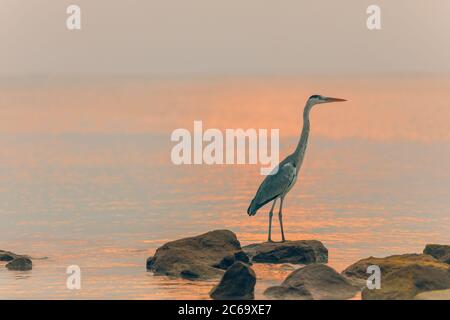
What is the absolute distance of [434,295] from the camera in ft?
74.8

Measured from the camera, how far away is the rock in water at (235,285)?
75.5 ft

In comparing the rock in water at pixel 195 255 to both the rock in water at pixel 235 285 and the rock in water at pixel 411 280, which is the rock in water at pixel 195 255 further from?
the rock in water at pixel 411 280

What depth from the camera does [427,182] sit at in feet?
122

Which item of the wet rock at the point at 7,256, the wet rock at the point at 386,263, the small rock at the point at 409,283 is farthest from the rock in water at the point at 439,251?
the wet rock at the point at 7,256

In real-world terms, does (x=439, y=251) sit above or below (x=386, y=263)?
above

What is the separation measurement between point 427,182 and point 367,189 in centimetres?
164

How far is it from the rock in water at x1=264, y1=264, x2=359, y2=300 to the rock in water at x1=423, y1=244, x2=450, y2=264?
2.74 meters

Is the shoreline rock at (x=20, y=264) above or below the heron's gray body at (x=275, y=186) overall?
below

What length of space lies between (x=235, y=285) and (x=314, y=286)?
1285mm

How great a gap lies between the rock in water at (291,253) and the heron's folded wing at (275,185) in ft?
4.98

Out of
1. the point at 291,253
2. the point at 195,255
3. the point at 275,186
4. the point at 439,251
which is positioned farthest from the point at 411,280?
the point at 275,186

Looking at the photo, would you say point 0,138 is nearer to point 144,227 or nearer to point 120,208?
point 120,208

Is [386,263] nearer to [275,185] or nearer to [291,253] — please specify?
[291,253]

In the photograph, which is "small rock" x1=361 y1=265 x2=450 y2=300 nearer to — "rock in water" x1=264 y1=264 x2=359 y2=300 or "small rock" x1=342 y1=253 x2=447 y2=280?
"rock in water" x1=264 y1=264 x2=359 y2=300
